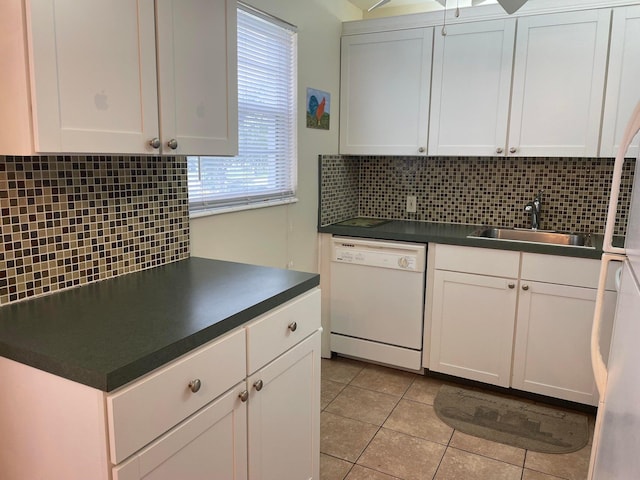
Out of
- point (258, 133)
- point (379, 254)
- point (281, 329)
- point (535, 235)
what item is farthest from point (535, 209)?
point (281, 329)

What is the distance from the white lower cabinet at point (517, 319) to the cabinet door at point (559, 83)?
68 cm

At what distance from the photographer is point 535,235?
10.3ft

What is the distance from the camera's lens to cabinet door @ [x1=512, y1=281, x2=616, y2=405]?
8.71 ft

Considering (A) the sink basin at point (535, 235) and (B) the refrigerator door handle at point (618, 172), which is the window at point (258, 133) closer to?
(A) the sink basin at point (535, 235)

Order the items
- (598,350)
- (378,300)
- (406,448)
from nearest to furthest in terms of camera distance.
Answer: (598,350), (406,448), (378,300)

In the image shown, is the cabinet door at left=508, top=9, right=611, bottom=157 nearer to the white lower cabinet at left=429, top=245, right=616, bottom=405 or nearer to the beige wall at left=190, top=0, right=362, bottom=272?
the white lower cabinet at left=429, top=245, right=616, bottom=405

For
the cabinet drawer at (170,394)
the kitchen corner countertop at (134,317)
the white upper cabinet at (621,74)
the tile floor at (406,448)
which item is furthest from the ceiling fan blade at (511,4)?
the tile floor at (406,448)

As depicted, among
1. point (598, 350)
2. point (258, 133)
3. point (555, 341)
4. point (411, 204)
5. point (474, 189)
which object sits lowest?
point (555, 341)

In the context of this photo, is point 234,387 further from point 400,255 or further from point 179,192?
point 400,255

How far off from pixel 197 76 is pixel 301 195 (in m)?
1.36

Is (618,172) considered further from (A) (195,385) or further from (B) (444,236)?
(B) (444,236)

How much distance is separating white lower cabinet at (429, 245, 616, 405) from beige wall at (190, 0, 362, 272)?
2.64 feet

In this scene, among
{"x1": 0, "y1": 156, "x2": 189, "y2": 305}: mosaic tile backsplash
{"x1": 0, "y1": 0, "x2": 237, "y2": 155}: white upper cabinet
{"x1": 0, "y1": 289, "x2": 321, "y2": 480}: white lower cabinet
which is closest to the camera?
{"x1": 0, "y1": 289, "x2": 321, "y2": 480}: white lower cabinet

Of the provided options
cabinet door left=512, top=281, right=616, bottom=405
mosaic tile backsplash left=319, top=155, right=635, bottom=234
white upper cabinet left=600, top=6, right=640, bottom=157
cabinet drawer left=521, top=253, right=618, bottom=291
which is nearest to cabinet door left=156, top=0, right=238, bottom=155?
mosaic tile backsplash left=319, top=155, right=635, bottom=234
